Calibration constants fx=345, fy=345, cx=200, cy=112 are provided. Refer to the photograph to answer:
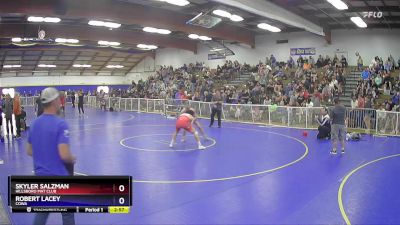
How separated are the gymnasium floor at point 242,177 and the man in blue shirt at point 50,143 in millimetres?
2486

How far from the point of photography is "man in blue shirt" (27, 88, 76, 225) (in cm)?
407

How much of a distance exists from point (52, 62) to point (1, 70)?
6.28 meters

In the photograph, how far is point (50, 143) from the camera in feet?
13.4

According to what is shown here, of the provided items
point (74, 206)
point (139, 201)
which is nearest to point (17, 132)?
point (139, 201)

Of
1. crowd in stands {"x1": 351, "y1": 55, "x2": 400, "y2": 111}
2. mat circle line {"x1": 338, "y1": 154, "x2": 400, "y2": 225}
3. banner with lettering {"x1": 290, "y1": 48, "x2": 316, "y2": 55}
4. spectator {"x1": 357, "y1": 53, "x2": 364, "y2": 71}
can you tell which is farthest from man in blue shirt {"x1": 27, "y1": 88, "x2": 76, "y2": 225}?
banner with lettering {"x1": 290, "y1": 48, "x2": 316, "y2": 55}

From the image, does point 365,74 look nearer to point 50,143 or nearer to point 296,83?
point 296,83

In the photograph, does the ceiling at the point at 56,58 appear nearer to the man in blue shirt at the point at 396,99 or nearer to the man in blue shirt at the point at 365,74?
the man in blue shirt at the point at 365,74

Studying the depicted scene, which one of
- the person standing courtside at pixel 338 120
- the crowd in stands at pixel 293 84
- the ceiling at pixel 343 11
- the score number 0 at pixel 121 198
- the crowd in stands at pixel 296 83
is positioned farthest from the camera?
the crowd in stands at pixel 293 84

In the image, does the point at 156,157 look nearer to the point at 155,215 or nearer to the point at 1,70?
the point at 155,215

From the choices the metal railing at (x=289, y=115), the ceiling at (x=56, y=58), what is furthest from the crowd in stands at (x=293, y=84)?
the ceiling at (x=56, y=58)

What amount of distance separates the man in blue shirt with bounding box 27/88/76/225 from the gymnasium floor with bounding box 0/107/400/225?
97.9 inches

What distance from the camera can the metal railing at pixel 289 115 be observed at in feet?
54.9

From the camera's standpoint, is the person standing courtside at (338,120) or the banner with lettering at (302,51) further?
the banner with lettering at (302,51)

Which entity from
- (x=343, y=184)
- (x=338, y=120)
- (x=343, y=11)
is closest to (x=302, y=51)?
(x=343, y=11)
